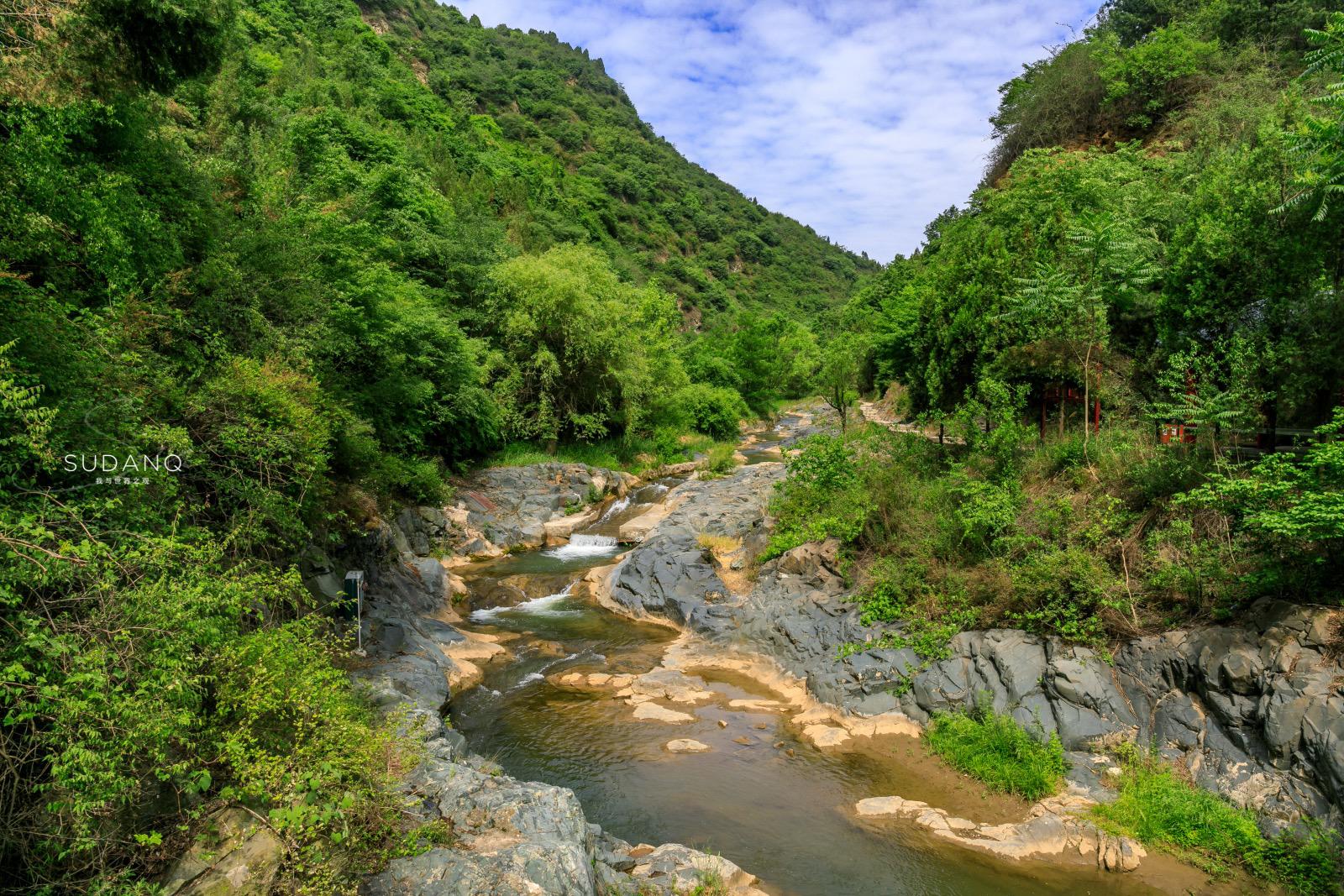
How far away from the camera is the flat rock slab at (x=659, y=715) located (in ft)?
37.9

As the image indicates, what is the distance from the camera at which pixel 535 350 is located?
29.3 meters

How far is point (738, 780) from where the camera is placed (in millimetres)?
9789

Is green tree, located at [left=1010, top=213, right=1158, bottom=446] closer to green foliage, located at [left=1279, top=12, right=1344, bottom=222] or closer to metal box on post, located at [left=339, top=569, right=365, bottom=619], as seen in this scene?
green foliage, located at [left=1279, top=12, right=1344, bottom=222]

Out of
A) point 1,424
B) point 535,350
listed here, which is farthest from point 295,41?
point 1,424

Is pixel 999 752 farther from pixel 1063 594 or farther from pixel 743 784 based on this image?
pixel 743 784

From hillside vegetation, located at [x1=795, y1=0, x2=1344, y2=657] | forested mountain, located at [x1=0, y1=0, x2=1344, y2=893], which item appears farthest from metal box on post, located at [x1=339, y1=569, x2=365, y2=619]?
hillside vegetation, located at [x1=795, y1=0, x2=1344, y2=657]

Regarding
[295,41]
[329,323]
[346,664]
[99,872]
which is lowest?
[346,664]

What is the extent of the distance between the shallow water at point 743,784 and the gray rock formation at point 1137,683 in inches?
47.9

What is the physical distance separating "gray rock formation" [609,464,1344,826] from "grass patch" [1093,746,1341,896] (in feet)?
0.77

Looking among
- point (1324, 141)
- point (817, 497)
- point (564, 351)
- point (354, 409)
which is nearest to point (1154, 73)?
point (1324, 141)

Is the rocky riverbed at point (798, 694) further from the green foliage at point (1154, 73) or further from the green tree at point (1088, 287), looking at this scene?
the green foliage at point (1154, 73)

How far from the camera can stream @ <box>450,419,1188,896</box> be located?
7789mm

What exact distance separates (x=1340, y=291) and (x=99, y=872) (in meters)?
15.3

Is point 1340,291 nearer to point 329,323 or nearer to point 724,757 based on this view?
point 724,757
